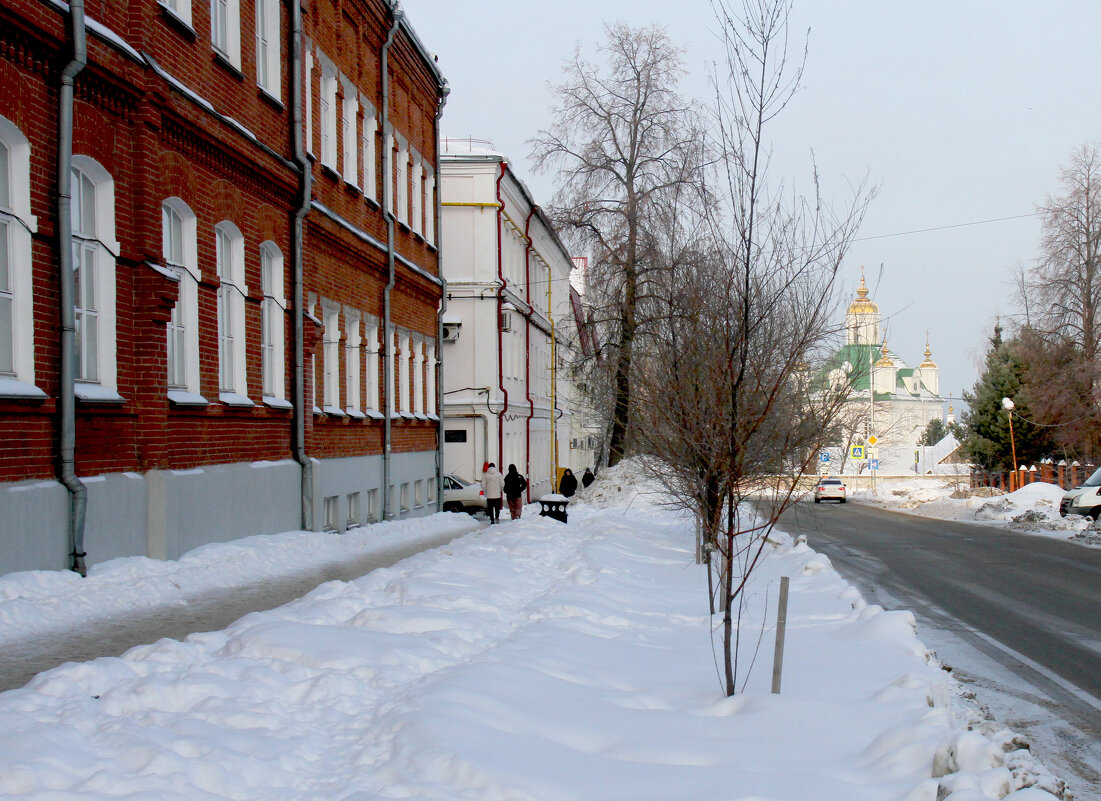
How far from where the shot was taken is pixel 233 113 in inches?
578

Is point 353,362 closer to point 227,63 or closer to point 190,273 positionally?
point 227,63

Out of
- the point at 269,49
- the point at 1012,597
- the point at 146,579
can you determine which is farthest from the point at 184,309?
the point at 1012,597

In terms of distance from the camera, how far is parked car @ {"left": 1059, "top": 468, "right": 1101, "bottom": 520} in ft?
103

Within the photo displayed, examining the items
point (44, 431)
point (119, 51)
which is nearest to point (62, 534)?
point (44, 431)

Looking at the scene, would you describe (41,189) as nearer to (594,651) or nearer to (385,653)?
(385,653)

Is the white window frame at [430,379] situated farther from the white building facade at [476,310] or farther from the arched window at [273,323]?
the arched window at [273,323]

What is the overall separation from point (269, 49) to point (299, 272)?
312 centimetres

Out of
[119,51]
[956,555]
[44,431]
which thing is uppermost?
[119,51]

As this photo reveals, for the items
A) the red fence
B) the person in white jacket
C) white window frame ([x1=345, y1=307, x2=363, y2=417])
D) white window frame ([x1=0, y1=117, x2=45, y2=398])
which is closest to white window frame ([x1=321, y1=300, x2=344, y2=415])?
white window frame ([x1=345, y1=307, x2=363, y2=417])

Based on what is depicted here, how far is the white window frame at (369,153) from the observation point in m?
21.7

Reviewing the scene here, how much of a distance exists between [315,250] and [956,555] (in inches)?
538

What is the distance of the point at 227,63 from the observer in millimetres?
14312

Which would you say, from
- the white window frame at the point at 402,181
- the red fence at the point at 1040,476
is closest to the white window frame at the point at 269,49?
the white window frame at the point at 402,181

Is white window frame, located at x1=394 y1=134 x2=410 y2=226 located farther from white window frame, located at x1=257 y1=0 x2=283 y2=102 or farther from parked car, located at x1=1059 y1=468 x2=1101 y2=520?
parked car, located at x1=1059 y1=468 x2=1101 y2=520
